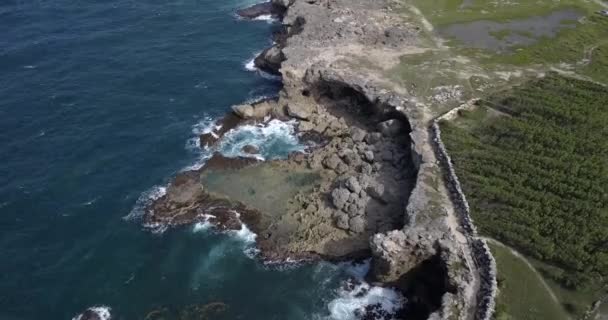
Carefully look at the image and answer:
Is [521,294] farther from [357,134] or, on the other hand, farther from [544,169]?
[357,134]

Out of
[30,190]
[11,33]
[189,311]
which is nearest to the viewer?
[189,311]

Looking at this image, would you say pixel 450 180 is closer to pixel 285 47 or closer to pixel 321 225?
pixel 321 225

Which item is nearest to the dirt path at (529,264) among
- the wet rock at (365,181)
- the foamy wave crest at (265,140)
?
the wet rock at (365,181)

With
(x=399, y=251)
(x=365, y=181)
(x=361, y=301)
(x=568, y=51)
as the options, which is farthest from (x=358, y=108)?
(x=568, y=51)

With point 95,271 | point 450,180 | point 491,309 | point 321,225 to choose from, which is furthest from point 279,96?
point 491,309

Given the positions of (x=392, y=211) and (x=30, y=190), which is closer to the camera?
(x=392, y=211)

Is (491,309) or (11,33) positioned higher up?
(11,33)

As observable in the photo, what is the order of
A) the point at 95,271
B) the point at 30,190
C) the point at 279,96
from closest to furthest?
the point at 95,271
the point at 30,190
the point at 279,96
